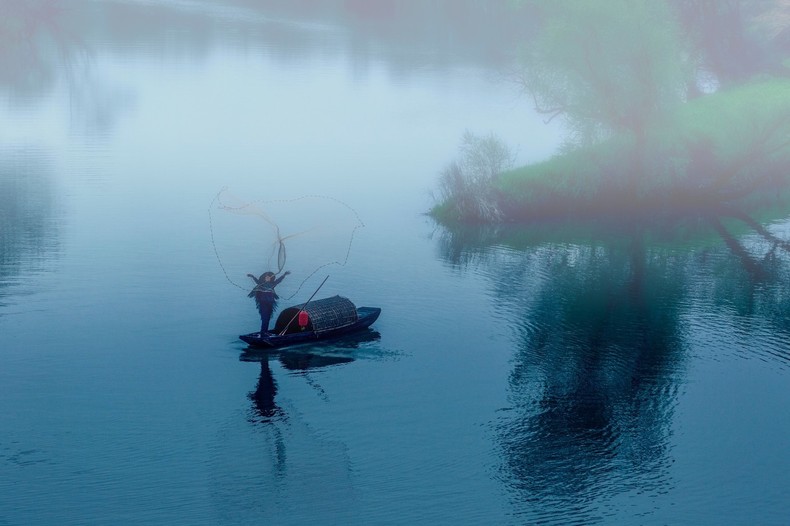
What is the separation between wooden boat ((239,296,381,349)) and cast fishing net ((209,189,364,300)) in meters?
4.51

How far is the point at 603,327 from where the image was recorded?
46719mm

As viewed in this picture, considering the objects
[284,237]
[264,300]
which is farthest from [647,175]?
[264,300]

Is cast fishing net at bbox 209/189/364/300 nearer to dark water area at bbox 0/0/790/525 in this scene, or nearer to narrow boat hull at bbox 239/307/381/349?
dark water area at bbox 0/0/790/525

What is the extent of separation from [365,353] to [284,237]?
Answer: 14.4 meters

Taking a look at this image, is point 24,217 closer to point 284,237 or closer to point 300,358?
point 284,237

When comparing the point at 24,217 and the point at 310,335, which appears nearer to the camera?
the point at 310,335

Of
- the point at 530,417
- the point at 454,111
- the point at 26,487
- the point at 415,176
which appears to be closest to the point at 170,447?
the point at 26,487

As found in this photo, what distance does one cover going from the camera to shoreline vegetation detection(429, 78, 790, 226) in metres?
65.1

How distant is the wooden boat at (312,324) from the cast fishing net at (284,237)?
14.8 ft

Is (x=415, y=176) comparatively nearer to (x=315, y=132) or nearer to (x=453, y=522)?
(x=315, y=132)

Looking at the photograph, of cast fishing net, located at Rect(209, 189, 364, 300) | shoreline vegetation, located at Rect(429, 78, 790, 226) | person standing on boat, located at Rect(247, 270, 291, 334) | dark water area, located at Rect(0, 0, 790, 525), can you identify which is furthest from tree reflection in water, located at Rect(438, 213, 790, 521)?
person standing on boat, located at Rect(247, 270, 291, 334)

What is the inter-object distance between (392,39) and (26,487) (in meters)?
111

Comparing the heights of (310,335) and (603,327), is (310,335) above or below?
below

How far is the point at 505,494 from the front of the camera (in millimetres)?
31688
